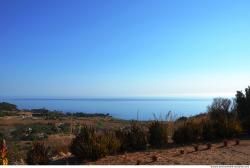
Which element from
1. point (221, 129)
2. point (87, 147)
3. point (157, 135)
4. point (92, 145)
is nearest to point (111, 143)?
point (92, 145)

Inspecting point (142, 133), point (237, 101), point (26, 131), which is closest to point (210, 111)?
point (237, 101)

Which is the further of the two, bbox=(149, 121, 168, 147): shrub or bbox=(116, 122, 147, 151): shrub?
bbox=(149, 121, 168, 147): shrub

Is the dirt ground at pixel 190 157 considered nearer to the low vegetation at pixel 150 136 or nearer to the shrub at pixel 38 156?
the low vegetation at pixel 150 136

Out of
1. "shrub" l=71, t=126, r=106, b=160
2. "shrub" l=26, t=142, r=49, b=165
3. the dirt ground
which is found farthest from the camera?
"shrub" l=71, t=126, r=106, b=160

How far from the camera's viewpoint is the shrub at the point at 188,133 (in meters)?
12.3

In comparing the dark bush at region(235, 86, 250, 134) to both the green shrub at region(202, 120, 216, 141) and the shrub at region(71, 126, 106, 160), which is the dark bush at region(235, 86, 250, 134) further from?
the shrub at region(71, 126, 106, 160)

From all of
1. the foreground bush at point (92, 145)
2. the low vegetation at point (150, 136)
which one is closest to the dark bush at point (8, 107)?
the low vegetation at point (150, 136)

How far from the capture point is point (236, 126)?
13242 mm

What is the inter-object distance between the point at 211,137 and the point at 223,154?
288 cm

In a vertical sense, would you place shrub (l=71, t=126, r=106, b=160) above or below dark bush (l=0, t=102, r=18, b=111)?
below

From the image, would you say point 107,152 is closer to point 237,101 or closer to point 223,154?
point 223,154

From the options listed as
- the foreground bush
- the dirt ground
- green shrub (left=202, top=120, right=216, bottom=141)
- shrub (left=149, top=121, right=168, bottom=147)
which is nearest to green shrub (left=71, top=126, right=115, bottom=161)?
the foreground bush

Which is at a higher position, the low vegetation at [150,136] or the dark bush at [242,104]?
the dark bush at [242,104]

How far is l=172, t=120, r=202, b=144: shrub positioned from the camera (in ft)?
40.4
